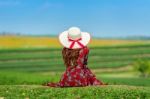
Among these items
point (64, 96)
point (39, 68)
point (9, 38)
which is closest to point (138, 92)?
point (64, 96)

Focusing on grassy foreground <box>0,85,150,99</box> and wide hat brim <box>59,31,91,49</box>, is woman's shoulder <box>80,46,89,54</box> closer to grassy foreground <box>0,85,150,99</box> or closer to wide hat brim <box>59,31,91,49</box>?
wide hat brim <box>59,31,91,49</box>

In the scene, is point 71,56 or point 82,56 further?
point 71,56

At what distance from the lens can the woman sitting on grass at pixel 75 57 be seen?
19.1m

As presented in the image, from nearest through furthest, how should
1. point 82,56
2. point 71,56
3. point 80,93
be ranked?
1. point 80,93
2. point 82,56
3. point 71,56

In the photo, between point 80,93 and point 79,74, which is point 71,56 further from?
point 80,93

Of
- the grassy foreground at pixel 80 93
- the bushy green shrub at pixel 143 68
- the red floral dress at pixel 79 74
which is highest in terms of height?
the red floral dress at pixel 79 74

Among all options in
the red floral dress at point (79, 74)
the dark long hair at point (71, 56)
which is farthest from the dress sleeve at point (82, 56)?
the dark long hair at point (71, 56)

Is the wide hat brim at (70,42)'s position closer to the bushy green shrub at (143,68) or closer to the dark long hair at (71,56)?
the dark long hair at (71,56)

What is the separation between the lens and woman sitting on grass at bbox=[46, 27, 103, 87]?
62.5 feet

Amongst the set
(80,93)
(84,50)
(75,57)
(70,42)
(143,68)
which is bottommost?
(143,68)

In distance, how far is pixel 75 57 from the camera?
1923 cm

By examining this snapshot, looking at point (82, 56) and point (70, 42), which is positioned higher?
point (70, 42)

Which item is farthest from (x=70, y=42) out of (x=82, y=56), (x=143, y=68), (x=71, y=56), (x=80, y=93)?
(x=143, y=68)

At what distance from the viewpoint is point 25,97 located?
17266 mm
